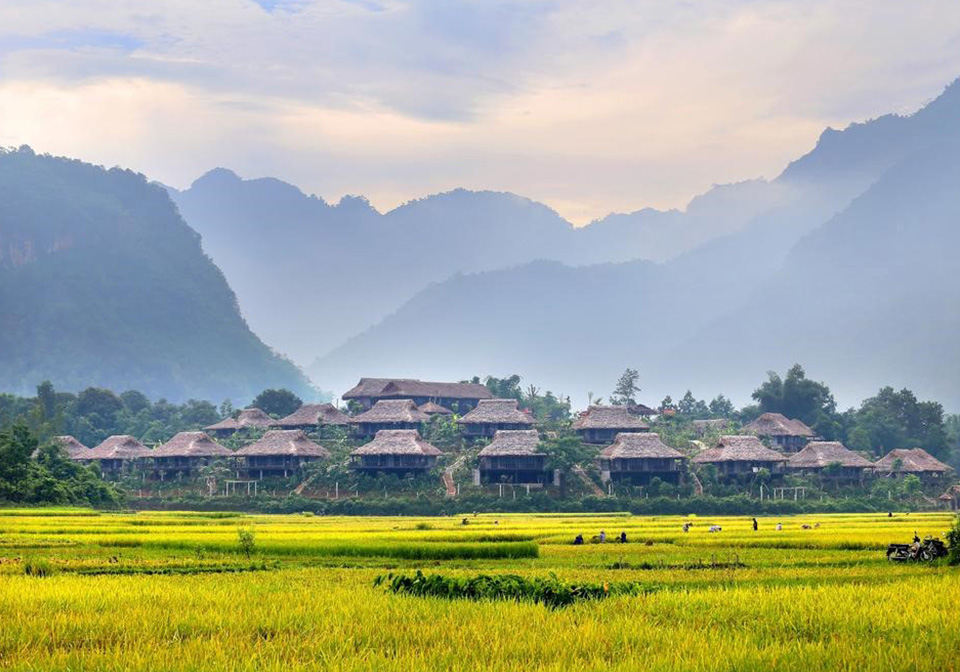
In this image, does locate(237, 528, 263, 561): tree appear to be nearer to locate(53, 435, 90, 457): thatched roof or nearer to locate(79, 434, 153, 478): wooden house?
locate(79, 434, 153, 478): wooden house

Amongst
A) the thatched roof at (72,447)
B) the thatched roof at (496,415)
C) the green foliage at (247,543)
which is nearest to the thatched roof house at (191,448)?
the thatched roof at (72,447)

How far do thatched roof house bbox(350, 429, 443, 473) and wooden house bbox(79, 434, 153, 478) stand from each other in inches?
654

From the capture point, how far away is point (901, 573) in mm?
22312

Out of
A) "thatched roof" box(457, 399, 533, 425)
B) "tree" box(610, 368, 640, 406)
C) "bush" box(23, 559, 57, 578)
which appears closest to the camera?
"bush" box(23, 559, 57, 578)

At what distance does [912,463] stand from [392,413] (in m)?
35.4

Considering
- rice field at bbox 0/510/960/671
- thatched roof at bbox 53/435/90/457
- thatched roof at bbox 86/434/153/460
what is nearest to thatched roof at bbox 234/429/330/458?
thatched roof at bbox 86/434/153/460

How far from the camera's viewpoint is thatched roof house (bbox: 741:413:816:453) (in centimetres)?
8331

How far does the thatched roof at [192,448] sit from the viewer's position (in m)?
74.4

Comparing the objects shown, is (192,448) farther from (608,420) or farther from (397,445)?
(608,420)

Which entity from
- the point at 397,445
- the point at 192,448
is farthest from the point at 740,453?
the point at 192,448

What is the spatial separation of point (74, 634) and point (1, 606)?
2480 mm

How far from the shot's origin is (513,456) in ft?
224

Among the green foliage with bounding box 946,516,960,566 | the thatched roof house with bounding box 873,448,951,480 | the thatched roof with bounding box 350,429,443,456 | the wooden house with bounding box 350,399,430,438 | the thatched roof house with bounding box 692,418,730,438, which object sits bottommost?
the green foliage with bounding box 946,516,960,566

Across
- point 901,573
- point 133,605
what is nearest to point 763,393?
point 901,573
